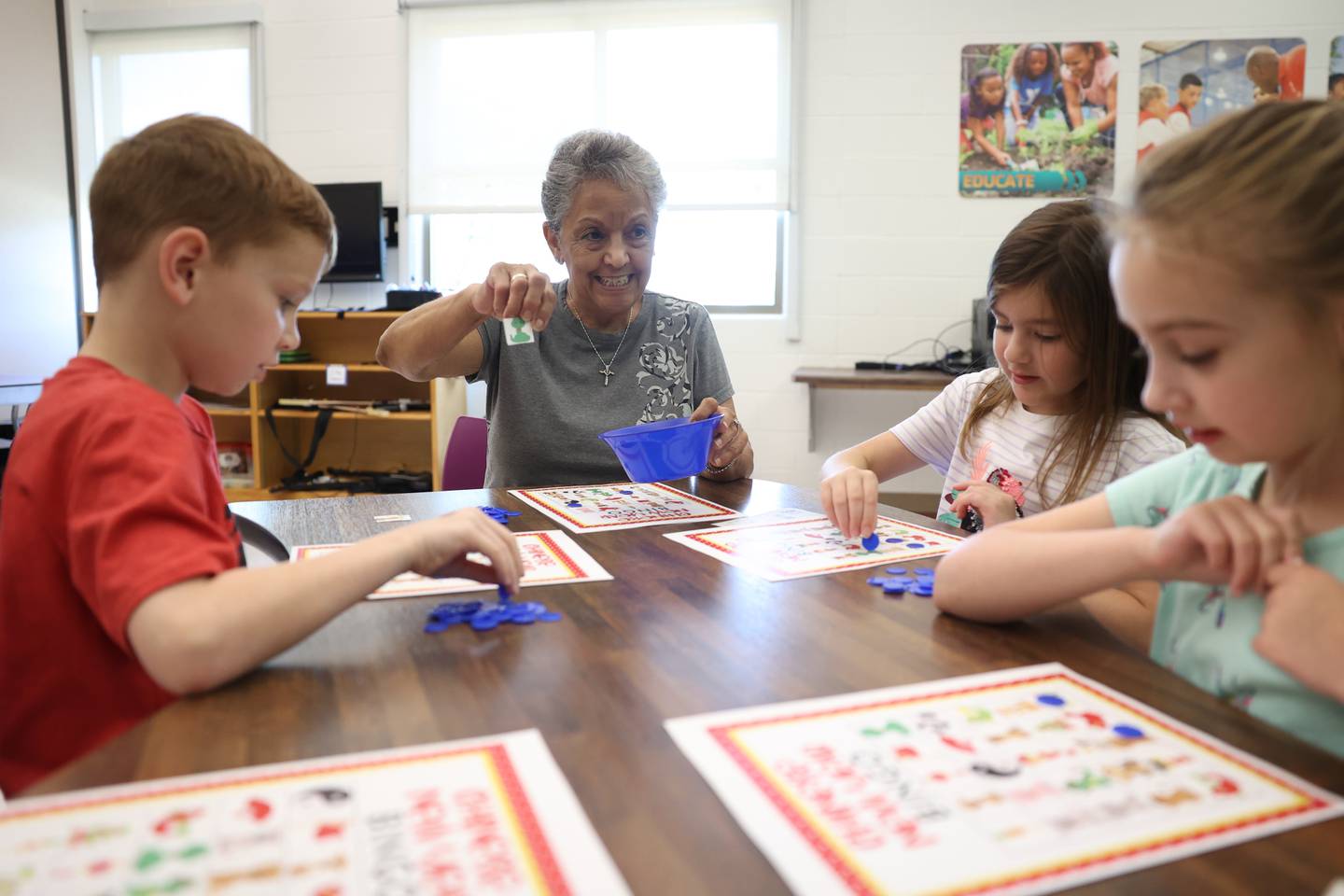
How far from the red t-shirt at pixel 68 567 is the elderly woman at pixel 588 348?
3.09 feet

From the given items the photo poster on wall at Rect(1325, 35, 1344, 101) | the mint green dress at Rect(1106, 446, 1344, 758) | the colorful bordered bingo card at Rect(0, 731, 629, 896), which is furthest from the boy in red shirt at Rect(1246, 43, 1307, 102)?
the colorful bordered bingo card at Rect(0, 731, 629, 896)

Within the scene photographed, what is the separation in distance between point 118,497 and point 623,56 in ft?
13.9

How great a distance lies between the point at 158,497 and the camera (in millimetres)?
723

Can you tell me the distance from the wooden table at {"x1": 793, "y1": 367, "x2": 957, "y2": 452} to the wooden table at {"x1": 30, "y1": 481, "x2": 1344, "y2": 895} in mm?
2844

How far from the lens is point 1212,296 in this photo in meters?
0.66

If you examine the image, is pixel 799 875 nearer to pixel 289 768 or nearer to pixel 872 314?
pixel 289 768

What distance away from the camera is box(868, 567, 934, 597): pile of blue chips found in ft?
3.27

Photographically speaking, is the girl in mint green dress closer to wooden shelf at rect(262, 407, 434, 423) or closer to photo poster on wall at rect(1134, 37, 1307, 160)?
wooden shelf at rect(262, 407, 434, 423)

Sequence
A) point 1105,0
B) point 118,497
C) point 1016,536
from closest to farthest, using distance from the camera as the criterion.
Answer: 1. point 118,497
2. point 1016,536
3. point 1105,0

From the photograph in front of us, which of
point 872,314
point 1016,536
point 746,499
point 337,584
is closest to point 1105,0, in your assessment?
point 872,314

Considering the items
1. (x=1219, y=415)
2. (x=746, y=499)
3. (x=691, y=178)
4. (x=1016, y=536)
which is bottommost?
(x=746, y=499)

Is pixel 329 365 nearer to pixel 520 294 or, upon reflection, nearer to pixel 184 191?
pixel 520 294

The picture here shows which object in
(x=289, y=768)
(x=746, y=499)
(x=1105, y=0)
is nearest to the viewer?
(x=289, y=768)

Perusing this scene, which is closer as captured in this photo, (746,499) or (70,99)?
(746,499)
